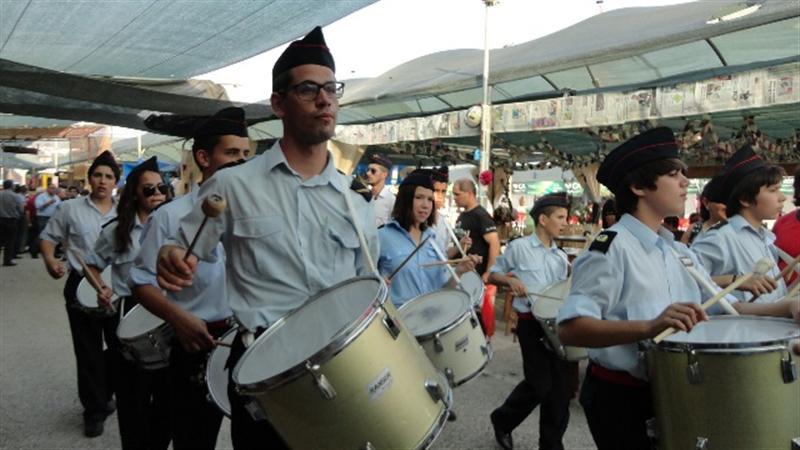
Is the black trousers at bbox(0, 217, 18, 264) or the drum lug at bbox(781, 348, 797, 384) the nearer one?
the drum lug at bbox(781, 348, 797, 384)

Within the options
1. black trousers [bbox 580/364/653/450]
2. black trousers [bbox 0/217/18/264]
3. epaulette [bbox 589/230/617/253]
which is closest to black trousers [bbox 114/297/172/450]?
black trousers [bbox 580/364/653/450]

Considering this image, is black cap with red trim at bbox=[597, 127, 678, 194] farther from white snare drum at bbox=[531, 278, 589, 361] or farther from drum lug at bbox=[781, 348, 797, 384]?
white snare drum at bbox=[531, 278, 589, 361]

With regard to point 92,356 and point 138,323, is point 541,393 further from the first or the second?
point 92,356

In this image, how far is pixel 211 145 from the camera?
2.92 meters

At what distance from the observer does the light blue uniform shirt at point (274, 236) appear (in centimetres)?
189

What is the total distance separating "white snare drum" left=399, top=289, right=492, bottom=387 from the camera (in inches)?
136

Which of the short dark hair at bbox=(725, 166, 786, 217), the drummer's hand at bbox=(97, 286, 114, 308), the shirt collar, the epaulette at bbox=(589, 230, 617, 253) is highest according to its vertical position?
the shirt collar

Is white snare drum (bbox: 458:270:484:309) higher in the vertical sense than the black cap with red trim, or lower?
lower

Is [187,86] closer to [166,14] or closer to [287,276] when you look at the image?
[166,14]

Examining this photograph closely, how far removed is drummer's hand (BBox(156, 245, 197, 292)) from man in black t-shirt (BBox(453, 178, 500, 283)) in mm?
4017

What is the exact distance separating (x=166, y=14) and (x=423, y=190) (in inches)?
135

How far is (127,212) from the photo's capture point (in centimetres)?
391

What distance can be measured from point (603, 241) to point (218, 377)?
5.24 feet

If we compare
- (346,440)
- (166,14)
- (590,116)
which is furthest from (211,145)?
(590,116)
